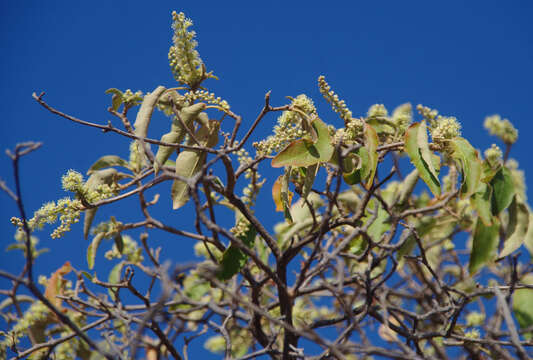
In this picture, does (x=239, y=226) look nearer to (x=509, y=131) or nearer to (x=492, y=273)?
(x=509, y=131)

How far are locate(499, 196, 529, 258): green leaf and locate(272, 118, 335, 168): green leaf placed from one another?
0.92 m

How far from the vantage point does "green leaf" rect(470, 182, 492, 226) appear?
172cm

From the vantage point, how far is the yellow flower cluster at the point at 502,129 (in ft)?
7.84

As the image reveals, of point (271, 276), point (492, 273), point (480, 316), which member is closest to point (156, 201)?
point (271, 276)

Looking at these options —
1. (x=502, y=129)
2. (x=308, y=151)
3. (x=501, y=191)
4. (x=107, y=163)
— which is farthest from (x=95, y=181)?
(x=502, y=129)

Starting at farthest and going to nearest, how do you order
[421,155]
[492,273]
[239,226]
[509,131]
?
[492,273]
[509,131]
[239,226]
[421,155]

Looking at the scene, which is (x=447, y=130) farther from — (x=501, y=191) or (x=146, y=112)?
(x=146, y=112)

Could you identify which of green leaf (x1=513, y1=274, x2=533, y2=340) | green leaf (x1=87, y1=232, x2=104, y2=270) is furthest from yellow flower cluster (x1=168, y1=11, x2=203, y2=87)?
green leaf (x1=513, y1=274, x2=533, y2=340)

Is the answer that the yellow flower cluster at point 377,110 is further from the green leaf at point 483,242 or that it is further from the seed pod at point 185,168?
the seed pod at point 185,168

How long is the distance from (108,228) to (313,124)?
40.1 inches

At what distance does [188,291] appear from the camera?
2441 mm

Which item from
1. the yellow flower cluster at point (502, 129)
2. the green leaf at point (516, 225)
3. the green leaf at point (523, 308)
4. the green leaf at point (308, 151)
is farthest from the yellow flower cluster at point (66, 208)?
the yellow flower cluster at point (502, 129)

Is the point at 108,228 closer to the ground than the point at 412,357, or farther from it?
farther from it

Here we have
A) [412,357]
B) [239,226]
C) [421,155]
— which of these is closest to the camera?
[412,357]
